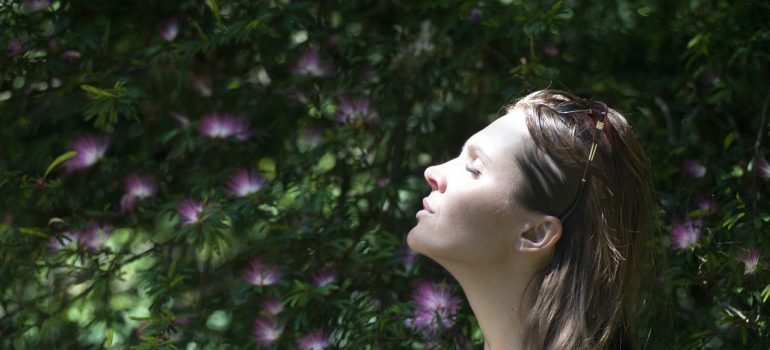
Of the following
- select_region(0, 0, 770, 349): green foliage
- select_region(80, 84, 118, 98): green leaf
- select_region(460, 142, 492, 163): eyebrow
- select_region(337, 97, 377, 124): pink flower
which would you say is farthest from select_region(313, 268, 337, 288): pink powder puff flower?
select_region(460, 142, 492, 163): eyebrow

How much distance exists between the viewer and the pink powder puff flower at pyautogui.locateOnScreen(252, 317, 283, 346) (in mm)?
2355

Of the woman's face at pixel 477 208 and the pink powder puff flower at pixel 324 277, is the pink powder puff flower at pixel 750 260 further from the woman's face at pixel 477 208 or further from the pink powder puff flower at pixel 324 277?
the pink powder puff flower at pixel 324 277

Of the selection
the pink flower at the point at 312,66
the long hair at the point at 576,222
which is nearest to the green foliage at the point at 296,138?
the pink flower at the point at 312,66

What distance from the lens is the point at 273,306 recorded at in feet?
7.75

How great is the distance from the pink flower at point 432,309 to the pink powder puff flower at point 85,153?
87 centimetres

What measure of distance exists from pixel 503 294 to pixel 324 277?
850 millimetres

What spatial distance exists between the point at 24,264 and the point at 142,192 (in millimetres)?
321

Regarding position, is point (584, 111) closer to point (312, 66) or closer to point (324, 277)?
point (324, 277)

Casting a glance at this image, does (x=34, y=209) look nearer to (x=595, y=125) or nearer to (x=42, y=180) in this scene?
(x=42, y=180)

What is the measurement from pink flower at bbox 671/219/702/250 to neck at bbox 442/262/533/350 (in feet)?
2.32

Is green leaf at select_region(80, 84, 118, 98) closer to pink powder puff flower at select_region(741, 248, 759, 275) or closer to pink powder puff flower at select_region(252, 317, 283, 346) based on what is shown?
pink powder puff flower at select_region(252, 317, 283, 346)

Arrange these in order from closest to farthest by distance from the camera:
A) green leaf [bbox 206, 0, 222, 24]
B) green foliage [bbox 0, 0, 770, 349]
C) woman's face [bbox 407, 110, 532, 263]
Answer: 1. woman's face [bbox 407, 110, 532, 263]
2. green foliage [bbox 0, 0, 770, 349]
3. green leaf [bbox 206, 0, 222, 24]

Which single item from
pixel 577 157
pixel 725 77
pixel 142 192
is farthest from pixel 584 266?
pixel 142 192

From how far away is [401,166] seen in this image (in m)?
2.61
